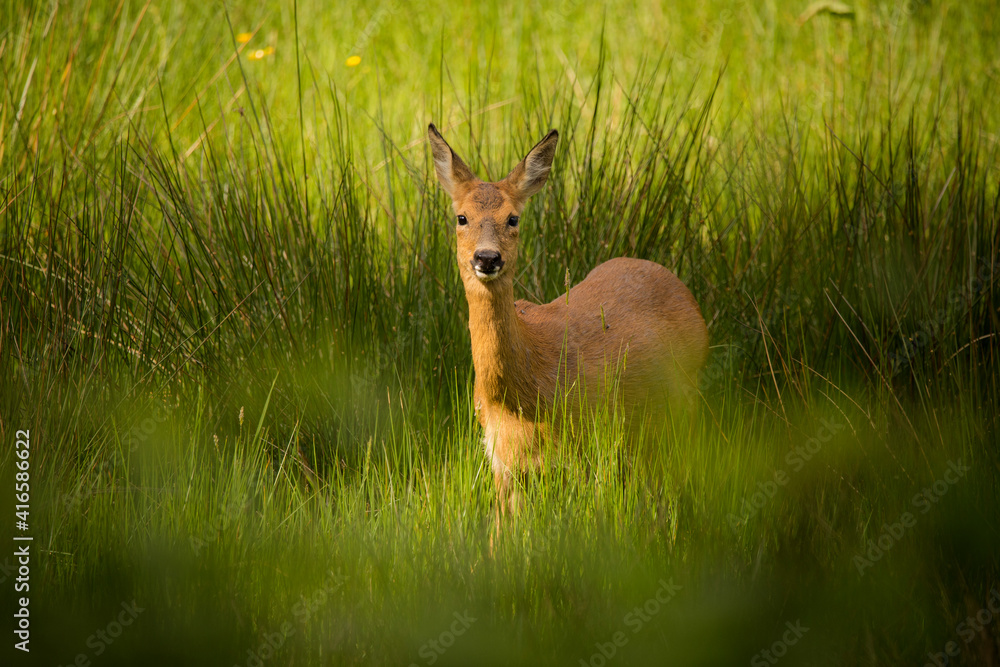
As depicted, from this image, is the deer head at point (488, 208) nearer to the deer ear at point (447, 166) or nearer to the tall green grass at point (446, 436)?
the deer ear at point (447, 166)

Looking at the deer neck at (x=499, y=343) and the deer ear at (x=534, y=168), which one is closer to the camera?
the deer neck at (x=499, y=343)

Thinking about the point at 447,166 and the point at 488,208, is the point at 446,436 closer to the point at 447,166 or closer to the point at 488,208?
the point at 488,208

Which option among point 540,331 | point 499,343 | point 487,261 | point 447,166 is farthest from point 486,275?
point 447,166

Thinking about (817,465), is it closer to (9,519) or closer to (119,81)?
(9,519)

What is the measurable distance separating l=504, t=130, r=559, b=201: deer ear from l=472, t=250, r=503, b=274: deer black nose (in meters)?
0.56

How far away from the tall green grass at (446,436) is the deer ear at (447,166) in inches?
19.7

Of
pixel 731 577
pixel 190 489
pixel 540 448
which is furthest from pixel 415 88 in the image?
pixel 731 577

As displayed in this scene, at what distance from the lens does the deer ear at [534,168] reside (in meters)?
3.85

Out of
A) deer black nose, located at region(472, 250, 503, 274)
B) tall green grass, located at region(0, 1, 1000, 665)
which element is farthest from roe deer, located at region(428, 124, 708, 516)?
tall green grass, located at region(0, 1, 1000, 665)

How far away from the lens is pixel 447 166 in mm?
3975

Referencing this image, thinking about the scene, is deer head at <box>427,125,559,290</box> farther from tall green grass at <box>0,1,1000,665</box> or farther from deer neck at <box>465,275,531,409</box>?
tall green grass at <box>0,1,1000,665</box>

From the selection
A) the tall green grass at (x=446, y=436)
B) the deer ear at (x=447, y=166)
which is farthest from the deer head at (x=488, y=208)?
the tall green grass at (x=446, y=436)

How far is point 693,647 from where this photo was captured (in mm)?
2648

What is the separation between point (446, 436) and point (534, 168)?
1.10m
